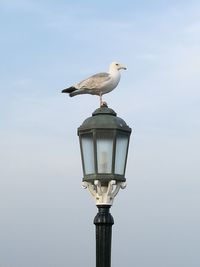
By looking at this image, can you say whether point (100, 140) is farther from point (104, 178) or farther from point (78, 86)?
point (78, 86)

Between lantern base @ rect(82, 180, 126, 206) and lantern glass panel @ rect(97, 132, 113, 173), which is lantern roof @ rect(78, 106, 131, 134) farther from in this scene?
lantern base @ rect(82, 180, 126, 206)

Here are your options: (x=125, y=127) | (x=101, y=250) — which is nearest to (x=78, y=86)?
(x=125, y=127)

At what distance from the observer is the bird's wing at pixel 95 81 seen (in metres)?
5.47

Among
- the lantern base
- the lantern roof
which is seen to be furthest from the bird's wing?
the lantern base

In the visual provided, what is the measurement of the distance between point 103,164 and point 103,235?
73 centimetres

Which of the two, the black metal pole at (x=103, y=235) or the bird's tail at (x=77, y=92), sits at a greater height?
the bird's tail at (x=77, y=92)

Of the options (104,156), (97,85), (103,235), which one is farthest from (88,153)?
(97,85)

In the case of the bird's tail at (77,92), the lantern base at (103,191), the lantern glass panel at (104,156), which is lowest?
the lantern base at (103,191)

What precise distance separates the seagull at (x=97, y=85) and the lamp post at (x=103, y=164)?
0.73 m

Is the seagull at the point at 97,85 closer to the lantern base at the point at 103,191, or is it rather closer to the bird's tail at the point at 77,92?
the bird's tail at the point at 77,92

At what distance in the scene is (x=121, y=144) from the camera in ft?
15.5

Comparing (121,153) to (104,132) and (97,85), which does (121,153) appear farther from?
(97,85)

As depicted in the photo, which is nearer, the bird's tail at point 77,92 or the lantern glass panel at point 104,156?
the lantern glass panel at point 104,156

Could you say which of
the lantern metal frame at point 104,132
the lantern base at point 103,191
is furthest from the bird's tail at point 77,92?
the lantern base at point 103,191
